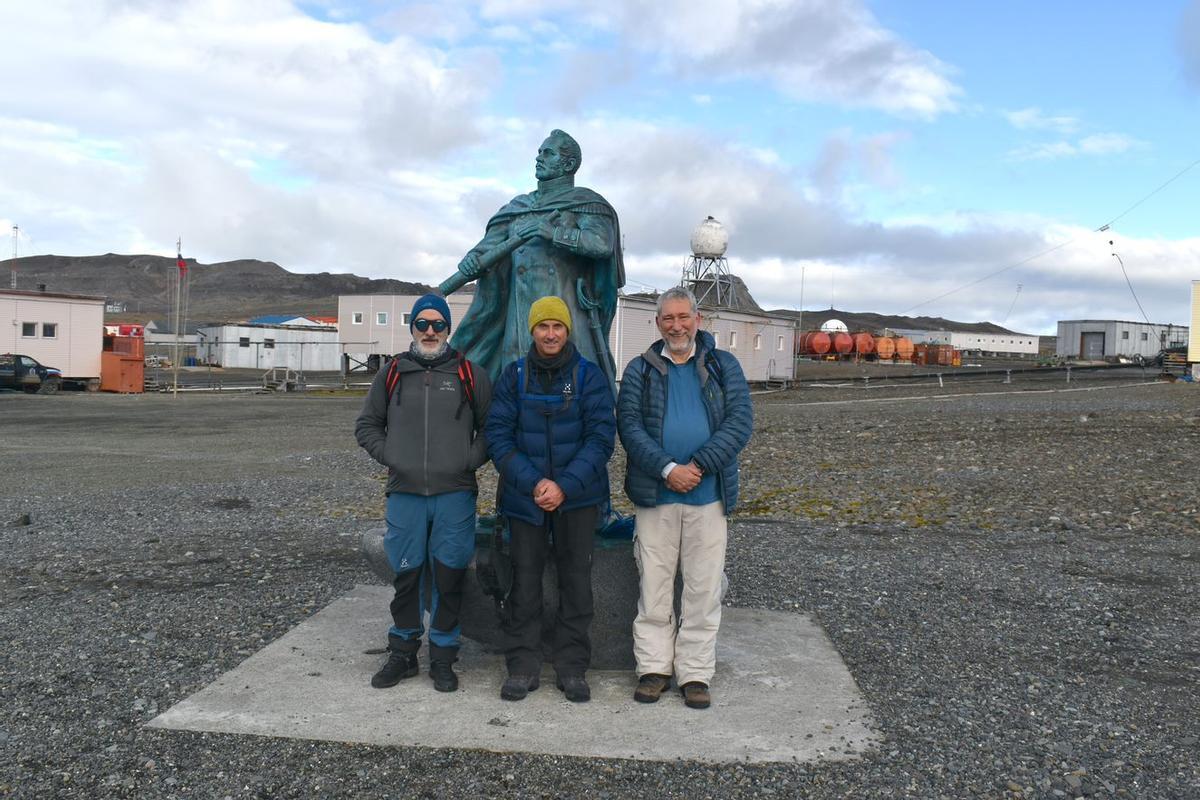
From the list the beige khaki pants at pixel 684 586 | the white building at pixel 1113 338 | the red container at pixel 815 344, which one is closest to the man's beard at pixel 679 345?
the beige khaki pants at pixel 684 586

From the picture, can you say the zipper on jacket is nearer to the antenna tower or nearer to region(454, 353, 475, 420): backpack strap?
region(454, 353, 475, 420): backpack strap

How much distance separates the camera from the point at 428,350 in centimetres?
445

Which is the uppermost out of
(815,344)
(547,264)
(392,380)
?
(815,344)

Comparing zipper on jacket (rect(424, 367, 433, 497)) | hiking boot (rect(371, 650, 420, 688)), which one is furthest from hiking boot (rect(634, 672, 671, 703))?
zipper on jacket (rect(424, 367, 433, 497))

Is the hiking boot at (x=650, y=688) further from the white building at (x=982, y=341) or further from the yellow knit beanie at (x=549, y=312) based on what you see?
the white building at (x=982, y=341)

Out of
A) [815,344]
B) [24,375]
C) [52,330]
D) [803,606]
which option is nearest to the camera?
[803,606]

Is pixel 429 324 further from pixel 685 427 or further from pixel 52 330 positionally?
pixel 52 330

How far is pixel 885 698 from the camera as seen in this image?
15.1 ft

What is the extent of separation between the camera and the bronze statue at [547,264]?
5.21 meters

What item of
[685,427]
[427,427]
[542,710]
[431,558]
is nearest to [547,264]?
[427,427]

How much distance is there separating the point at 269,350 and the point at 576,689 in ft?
180

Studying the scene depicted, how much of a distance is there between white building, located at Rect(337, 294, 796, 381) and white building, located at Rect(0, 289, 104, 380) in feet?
38.6

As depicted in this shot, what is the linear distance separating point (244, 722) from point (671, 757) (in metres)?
1.76

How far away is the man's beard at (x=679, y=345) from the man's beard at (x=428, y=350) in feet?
3.29
